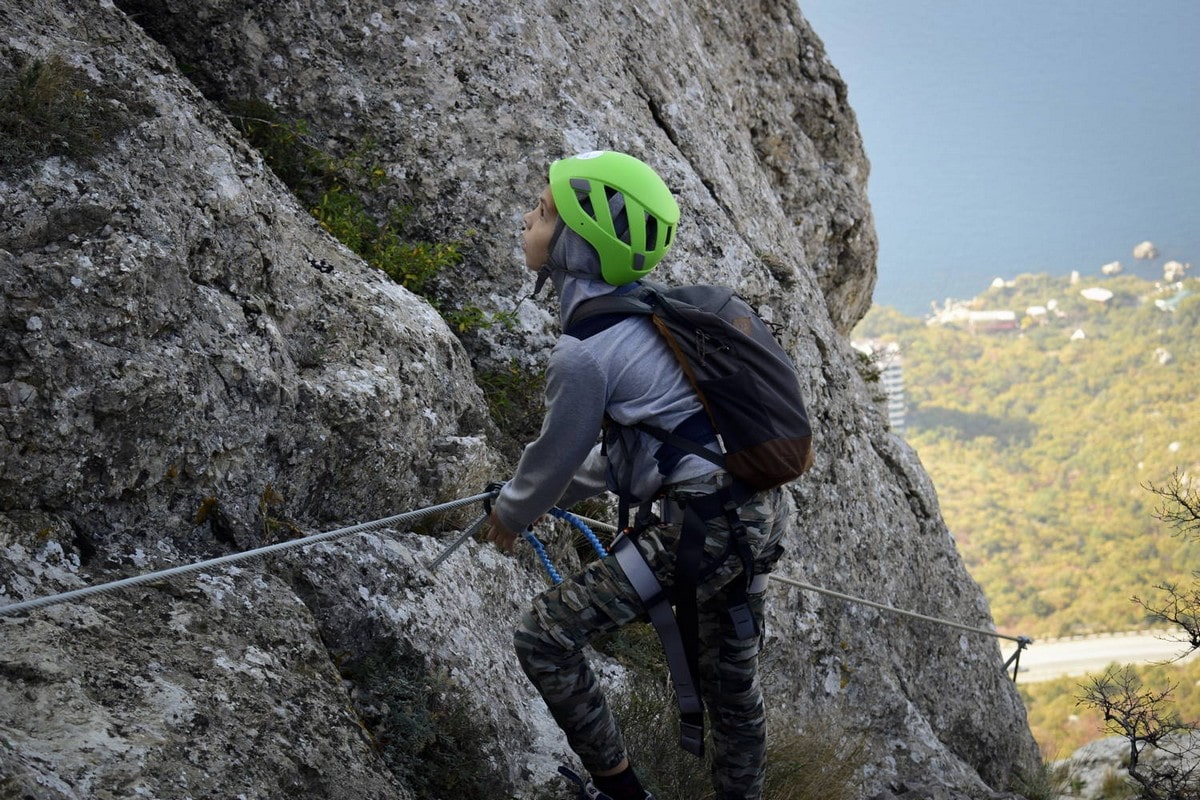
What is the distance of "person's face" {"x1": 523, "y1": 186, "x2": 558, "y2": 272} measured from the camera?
3.86m

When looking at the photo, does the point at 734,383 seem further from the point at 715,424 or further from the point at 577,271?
the point at 577,271

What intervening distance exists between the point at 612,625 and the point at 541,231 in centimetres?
145

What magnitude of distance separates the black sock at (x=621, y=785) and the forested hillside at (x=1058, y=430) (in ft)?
261

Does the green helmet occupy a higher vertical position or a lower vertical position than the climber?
higher

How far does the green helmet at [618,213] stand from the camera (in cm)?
370

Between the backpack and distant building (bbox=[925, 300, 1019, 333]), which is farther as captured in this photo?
distant building (bbox=[925, 300, 1019, 333])

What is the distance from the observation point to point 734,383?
11.8 ft

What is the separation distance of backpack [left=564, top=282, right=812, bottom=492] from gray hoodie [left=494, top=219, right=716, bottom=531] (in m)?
0.06

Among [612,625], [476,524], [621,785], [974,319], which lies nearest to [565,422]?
[612,625]

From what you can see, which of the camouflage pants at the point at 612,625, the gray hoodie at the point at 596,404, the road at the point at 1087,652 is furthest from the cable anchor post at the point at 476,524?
the road at the point at 1087,652

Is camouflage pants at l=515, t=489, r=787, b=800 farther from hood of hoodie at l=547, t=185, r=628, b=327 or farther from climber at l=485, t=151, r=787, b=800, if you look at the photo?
hood of hoodie at l=547, t=185, r=628, b=327

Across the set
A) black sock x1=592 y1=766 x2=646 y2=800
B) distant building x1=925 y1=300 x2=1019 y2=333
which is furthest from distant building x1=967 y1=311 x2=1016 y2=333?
black sock x1=592 y1=766 x2=646 y2=800

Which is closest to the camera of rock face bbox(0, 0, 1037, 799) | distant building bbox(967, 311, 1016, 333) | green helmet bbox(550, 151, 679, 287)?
rock face bbox(0, 0, 1037, 799)

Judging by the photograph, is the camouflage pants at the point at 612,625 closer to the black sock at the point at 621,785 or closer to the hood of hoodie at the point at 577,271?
the black sock at the point at 621,785
